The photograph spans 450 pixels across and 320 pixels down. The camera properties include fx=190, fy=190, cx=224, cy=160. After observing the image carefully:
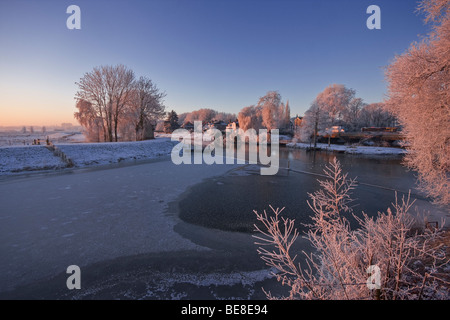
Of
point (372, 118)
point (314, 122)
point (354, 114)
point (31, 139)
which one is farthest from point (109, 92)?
point (372, 118)

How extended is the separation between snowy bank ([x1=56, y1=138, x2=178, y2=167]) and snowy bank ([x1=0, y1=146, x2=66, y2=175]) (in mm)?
1451

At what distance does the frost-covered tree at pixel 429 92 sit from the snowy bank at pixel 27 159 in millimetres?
25796

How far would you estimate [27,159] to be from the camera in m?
17.9

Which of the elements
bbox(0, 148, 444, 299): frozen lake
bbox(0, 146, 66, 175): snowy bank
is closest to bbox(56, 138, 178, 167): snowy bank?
bbox(0, 146, 66, 175): snowy bank

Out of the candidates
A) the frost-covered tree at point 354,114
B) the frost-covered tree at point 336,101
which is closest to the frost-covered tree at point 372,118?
the frost-covered tree at point 354,114

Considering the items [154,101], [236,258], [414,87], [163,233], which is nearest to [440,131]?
[414,87]

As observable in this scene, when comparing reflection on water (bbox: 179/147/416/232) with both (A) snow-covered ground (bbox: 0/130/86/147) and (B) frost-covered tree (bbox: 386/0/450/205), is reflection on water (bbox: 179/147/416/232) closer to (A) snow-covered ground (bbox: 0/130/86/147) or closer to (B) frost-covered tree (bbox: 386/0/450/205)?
(B) frost-covered tree (bbox: 386/0/450/205)

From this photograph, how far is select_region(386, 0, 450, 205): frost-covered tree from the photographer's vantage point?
6.57 metres

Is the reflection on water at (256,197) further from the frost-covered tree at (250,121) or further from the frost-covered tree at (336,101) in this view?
the frost-covered tree at (250,121)

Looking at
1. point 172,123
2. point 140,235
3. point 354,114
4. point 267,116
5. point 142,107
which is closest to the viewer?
point 140,235

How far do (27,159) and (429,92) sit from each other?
2835 centimetres

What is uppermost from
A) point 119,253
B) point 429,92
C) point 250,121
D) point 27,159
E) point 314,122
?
point 250,121

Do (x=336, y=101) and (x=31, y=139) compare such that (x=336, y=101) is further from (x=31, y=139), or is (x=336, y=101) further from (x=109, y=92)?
(x=31, y=139)

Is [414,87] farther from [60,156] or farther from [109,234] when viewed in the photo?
[60,156]
